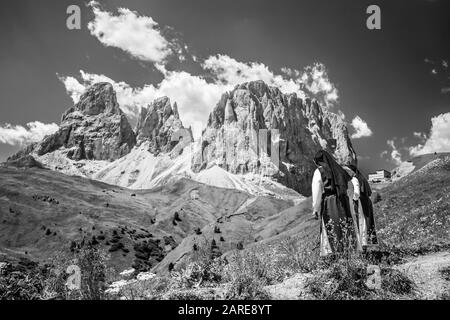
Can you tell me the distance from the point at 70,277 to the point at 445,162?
130ft

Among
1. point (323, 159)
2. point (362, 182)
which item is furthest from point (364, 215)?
point (323, 159)

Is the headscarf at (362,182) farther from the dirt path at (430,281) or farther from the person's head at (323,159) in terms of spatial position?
the dirt path at (430,281)

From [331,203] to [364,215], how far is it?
1.57m

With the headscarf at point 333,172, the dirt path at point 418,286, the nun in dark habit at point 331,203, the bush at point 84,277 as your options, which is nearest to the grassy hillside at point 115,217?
the headscarf at point 333,172

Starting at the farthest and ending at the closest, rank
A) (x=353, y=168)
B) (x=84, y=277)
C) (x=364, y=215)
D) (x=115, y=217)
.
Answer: (x=115, y=217)
(x=353, y=168)
(x=364, y=215)
(x=84, y=277)

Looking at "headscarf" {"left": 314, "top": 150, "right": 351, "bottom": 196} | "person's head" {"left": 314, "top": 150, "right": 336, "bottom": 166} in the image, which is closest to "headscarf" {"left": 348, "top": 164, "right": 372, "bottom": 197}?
"headscarf" {"left": 314, "top": 150, "right": 351, "bottom": 196}

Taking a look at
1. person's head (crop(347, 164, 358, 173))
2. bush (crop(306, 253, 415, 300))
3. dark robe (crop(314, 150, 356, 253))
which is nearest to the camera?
bush (crop(306, 253, 415, 300))

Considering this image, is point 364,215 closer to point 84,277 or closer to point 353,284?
point 353,284

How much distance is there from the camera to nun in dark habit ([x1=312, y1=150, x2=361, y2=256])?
10.7 metres

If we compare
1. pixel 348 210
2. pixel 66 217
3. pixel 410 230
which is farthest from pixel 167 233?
pixel 348 210

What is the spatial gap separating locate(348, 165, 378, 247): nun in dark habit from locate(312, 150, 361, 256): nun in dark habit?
0.46 m

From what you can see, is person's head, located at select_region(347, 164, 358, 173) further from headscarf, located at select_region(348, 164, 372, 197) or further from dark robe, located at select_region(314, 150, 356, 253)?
dark robe, located at select_region(314, 150, 356, 253)

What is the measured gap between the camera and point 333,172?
11641 mm

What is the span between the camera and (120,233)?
102 metres
